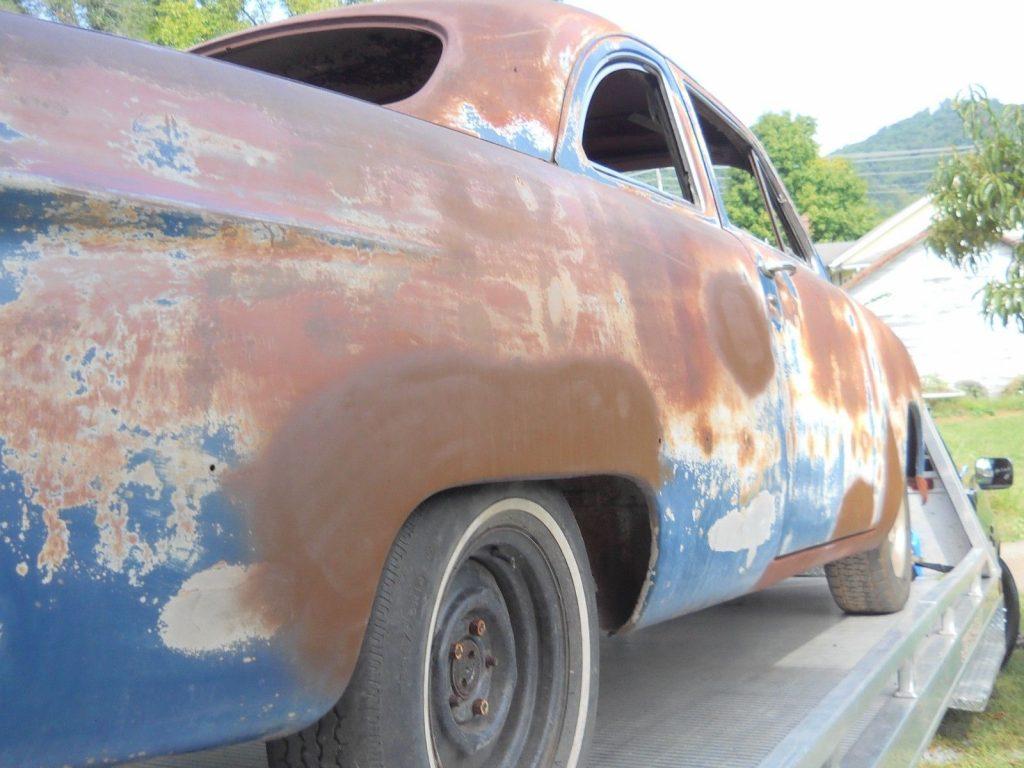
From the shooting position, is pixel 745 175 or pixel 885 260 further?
pixel 885 260

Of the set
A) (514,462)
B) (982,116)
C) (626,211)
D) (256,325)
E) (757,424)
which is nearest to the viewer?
(256,325)

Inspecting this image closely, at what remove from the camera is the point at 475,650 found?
208cm

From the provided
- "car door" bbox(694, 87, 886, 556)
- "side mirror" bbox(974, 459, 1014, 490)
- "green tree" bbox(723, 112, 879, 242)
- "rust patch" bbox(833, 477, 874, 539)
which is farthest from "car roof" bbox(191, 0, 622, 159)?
"green tree" bbox(723, 112, 879, 242)

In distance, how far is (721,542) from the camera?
2.69 metres

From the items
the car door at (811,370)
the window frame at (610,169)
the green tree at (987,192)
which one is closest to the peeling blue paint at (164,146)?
the window frame at (610,169)

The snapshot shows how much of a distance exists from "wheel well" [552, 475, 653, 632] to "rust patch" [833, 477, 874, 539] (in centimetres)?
124

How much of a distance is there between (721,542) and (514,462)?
0.91 m

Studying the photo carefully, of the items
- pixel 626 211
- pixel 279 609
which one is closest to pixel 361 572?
pixel 279 609

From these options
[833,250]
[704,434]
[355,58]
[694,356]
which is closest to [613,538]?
[704,434]

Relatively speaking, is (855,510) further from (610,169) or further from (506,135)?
(506,135)

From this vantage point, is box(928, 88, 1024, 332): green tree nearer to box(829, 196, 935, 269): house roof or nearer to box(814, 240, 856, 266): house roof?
box(829, 196, 935, 269): house roof

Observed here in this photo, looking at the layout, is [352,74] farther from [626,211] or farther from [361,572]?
[361,572]

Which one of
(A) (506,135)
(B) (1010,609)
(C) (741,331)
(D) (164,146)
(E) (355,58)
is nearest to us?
(D) (164,146)

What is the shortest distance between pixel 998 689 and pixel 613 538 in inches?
144
